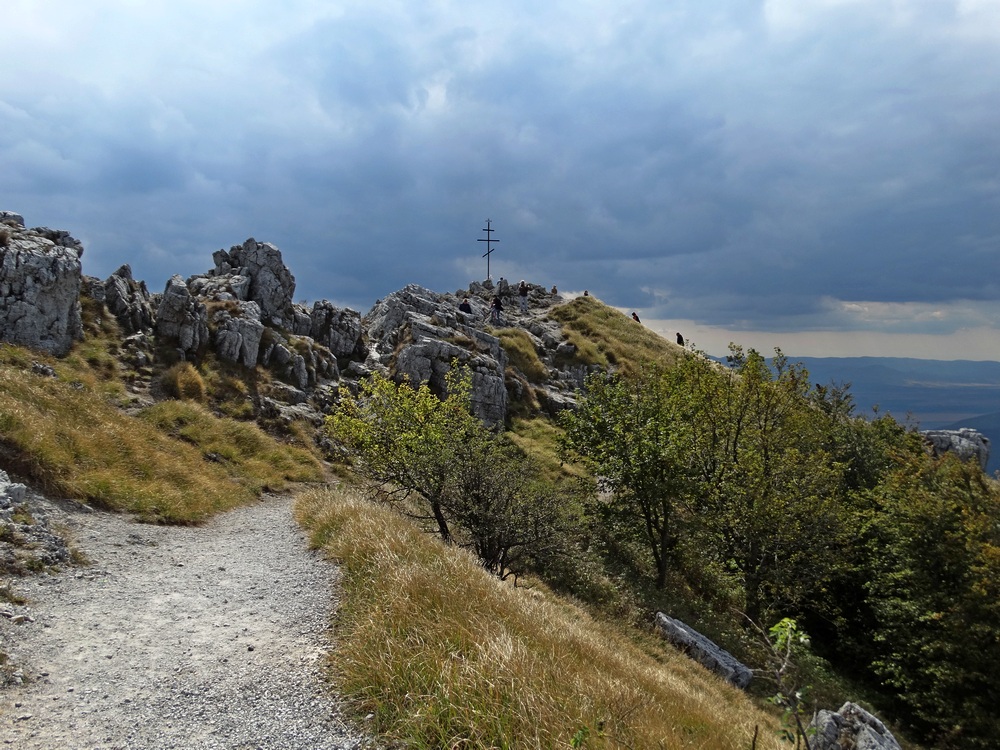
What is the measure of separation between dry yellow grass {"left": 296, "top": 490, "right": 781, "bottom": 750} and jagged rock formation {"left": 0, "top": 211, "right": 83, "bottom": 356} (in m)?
26.1

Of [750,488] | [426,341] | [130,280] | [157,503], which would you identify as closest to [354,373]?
[426,341]

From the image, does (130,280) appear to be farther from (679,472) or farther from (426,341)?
(679,472)

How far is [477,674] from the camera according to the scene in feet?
21.9

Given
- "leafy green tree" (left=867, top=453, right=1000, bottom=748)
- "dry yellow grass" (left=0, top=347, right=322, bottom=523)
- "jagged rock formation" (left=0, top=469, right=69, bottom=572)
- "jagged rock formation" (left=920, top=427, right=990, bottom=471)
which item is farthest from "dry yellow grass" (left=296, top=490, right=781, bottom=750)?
"jagged rock formation" (left=920, top=427, right=990, bottom=471)

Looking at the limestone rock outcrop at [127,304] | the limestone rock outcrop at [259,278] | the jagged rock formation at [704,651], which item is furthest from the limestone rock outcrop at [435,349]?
the jagged rock formation at [704,651]

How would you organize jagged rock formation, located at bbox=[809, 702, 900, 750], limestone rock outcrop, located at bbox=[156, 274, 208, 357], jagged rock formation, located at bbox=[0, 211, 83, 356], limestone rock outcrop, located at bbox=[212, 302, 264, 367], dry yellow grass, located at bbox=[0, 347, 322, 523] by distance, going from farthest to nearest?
1. limestone rock outcrop, located at bbox=[212, 302, 264, 367]
2. limestone rock outcrop, located at bbox=[156, 274, 208, 357]
3. jagged rock formation, located at bbox=[0, 211, 83, 356]
4. dry yellow grass, located at bbox=[0, 347, 322, 523]
5. jagged rock formation, located at bbox=[809, 702, 900, 750]

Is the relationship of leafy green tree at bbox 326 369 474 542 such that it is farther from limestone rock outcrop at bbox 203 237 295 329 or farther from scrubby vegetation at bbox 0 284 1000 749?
limestone rock outcrop at bbox 203 237 295 329

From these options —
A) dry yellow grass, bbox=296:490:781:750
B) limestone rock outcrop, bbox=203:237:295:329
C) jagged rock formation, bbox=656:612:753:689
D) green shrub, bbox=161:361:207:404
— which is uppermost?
limestone rock outcrop, bbox=203:237:295:329

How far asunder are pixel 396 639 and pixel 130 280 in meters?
37.2

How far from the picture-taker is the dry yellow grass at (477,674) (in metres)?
6.04

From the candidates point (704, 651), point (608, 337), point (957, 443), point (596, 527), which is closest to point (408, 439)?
point (596, 527)

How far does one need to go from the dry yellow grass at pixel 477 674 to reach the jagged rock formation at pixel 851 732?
84.1 inches

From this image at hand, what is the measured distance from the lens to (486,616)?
8414 millimetres

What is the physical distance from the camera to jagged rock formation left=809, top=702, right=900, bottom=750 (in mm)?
9444
